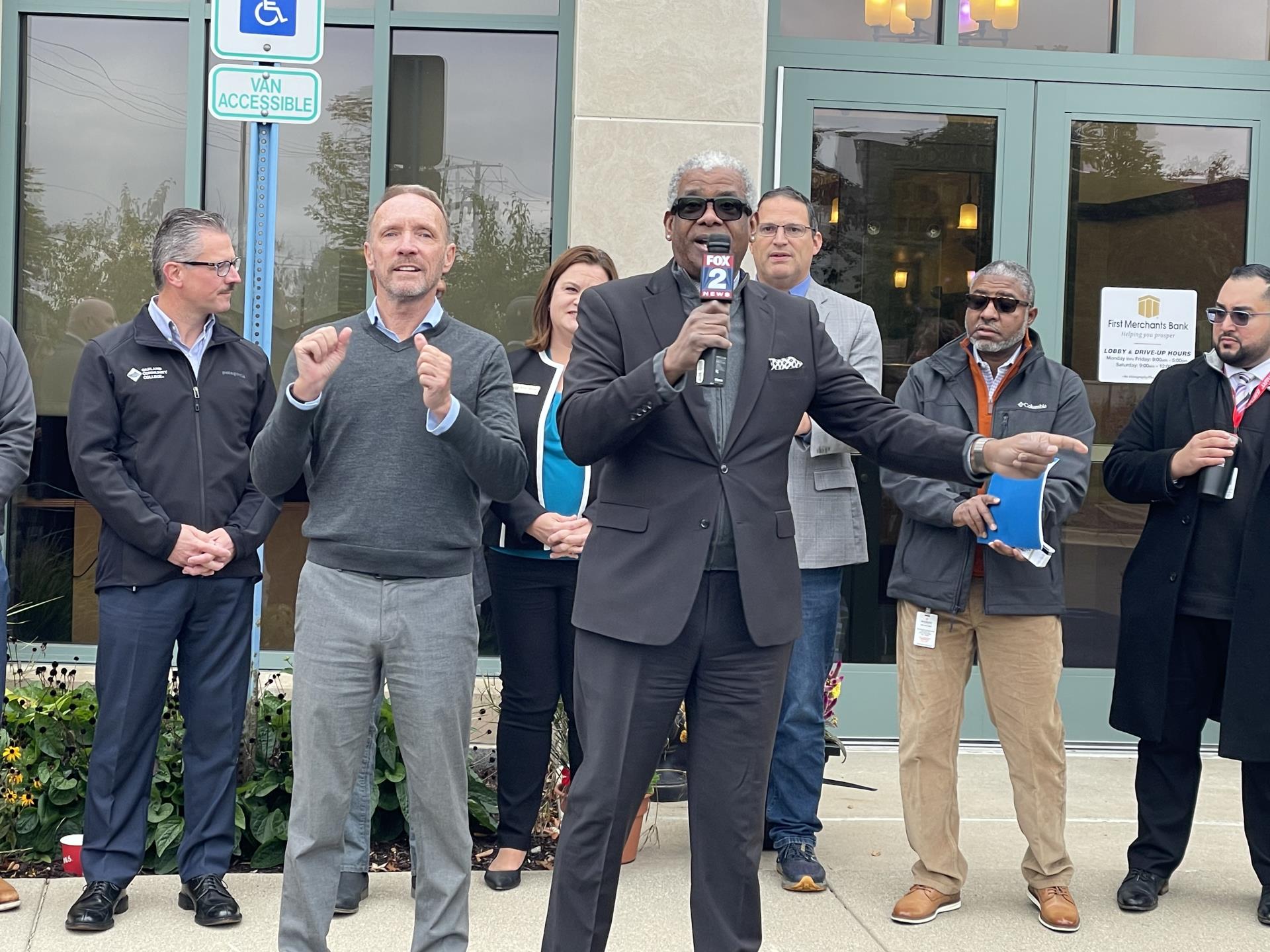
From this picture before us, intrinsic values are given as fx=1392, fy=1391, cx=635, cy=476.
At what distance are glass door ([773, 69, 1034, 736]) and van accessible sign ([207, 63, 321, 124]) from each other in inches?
125

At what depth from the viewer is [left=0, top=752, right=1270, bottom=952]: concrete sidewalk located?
15.2 ft

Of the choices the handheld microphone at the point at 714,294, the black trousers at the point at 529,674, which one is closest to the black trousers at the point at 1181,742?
the black trousers at the point at 529,674

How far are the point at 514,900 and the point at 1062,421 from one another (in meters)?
2.64

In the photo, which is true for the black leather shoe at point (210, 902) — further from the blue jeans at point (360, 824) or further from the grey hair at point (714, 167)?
the grey hair at point (714, 167)

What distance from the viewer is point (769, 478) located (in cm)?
373

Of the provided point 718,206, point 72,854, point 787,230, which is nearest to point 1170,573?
point 787,230

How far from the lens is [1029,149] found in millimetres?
7582

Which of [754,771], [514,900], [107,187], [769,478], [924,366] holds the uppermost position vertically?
[107,187]

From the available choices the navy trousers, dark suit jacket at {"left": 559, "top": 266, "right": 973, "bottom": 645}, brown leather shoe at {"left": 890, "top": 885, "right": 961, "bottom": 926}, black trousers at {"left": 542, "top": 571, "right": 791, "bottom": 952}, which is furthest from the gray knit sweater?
brown leather shoe at {"left": 890, "top": 885, "right": 961, "bottom": 926}

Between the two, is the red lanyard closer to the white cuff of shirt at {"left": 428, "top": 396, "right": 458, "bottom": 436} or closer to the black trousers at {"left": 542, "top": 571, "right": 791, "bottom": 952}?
the black trousers at {"left": 542, "top": 571, "right": 791, "bottom": 952}

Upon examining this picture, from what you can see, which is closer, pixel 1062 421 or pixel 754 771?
pixel 754 771

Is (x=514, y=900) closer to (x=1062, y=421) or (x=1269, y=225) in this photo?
(x=1062, y=421)

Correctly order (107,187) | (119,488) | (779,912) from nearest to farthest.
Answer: (119,488)
(779,912)
(107,187)

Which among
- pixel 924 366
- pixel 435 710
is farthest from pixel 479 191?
pixel 435 710
